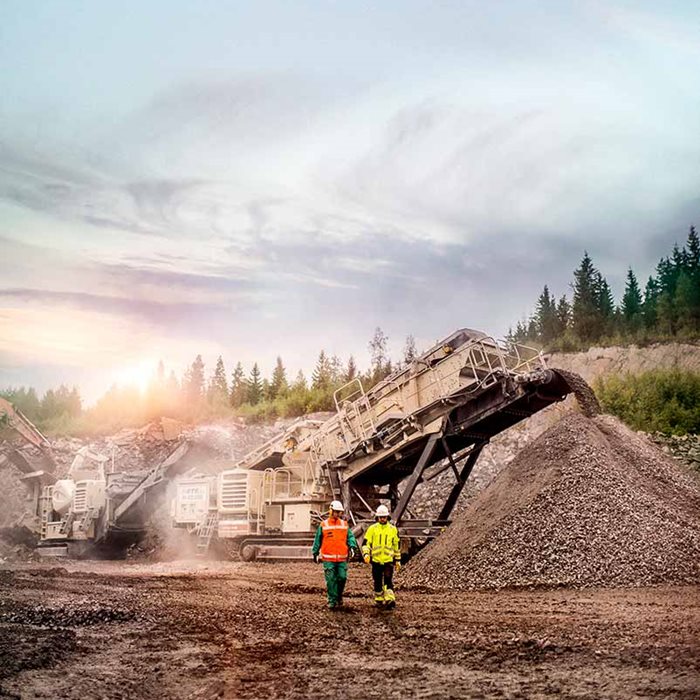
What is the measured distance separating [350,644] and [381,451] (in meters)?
9.09

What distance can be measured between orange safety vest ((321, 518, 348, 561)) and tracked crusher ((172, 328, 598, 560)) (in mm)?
5234

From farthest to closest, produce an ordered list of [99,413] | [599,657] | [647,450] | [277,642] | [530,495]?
[99,413] < [647,450] < [530,495] < [277,642] < [599,657]

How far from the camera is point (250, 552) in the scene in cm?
1767

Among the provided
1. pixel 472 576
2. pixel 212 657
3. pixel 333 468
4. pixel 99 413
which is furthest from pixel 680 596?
pixel 99 413

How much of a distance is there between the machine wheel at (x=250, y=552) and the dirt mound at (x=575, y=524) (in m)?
4.86

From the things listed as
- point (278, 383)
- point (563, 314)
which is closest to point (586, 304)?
point (563, 314)

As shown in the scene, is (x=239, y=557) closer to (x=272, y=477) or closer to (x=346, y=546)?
(x=272, y=477)

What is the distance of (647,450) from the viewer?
→ 15.8 m

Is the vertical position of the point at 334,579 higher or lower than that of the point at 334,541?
lower

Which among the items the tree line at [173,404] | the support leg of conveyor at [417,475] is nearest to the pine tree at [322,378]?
the tree line at [173,404]

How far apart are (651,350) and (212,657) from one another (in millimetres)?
33241

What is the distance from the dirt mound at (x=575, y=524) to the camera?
11.8m

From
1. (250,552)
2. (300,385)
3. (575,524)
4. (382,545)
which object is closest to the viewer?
(382,545)

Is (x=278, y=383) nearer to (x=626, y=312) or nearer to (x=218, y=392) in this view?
(x=218, y=392)
